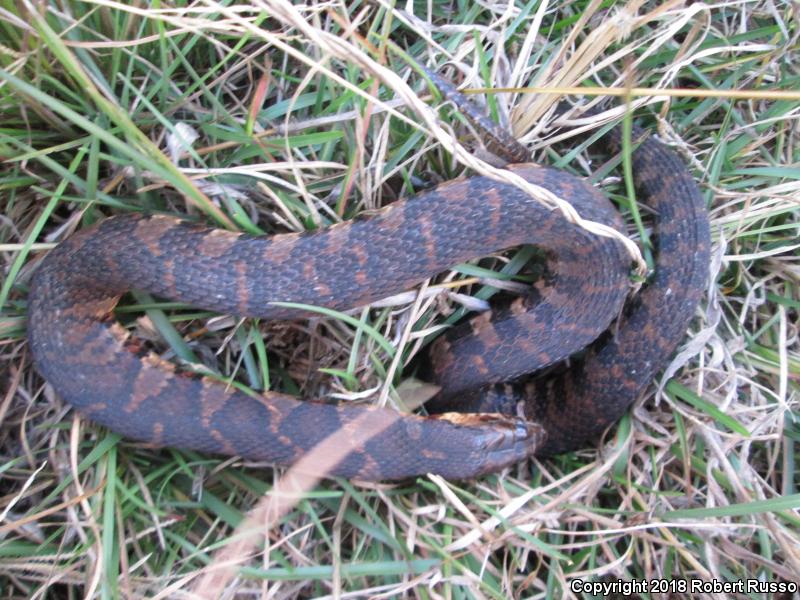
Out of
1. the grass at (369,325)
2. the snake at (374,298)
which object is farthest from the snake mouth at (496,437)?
the grass at (369,325)

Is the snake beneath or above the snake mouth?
above

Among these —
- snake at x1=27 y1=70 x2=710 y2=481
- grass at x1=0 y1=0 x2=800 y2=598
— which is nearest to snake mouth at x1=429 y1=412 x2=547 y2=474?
snake at x1=27 y1=70 x2=710 y2=481

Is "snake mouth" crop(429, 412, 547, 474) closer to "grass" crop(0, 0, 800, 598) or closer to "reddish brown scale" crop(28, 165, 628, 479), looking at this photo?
"reddish brown scale" crop(28, 165, 628, 479)

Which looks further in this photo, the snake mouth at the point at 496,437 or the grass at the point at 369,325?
the snake mouth at the point at 496,437

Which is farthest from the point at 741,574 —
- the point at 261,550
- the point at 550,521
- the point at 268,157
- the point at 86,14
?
the point at 86,14

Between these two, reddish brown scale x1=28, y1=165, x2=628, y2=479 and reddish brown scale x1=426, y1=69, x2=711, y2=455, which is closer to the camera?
reddish brown scale x1=28, y1=165, x2=628, y2=479

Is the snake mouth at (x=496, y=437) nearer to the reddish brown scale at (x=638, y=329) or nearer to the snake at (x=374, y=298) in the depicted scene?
the snake at (x=374, y=298)

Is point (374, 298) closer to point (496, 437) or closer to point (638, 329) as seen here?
point (496, 437)
